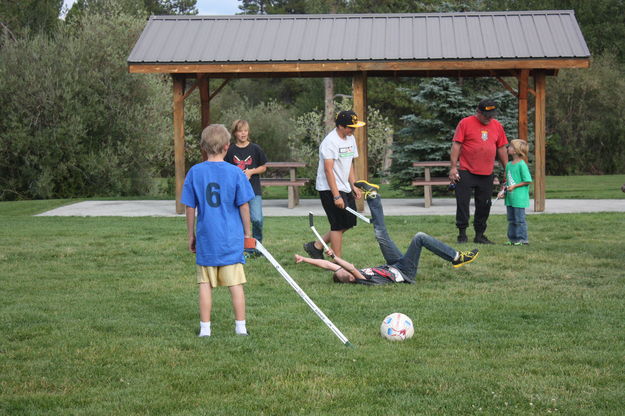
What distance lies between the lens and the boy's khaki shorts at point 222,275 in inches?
243

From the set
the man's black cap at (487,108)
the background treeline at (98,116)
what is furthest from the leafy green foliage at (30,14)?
the man's black cap at (487,108)

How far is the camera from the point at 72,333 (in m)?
6.34

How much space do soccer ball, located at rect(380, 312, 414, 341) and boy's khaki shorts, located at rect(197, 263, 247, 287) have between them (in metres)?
1.12

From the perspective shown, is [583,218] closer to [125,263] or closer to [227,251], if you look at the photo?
[125,263]

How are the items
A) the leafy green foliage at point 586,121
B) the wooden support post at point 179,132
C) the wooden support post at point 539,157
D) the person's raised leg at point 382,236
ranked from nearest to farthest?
the person's raised leg at point 382,236, the wooden support post at point 539,157, the wooden support post at point 179,132, the leafy green foliage at point 586,121

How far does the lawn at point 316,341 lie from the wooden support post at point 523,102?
5.61 metres

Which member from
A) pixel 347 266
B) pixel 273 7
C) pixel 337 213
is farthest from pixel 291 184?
pixel 273 7

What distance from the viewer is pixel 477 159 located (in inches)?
434

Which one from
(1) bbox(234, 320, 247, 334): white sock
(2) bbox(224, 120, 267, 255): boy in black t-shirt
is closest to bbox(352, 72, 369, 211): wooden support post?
(2) bbox(224, 120, 267, 255): boy in black t-shirt

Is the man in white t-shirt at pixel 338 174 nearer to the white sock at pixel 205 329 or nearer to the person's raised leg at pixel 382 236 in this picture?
the person's raised leg at pixel 382 236

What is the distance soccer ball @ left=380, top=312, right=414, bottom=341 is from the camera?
19.7 ft

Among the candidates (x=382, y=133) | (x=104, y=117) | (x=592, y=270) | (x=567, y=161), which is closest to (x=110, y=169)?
(x=104, y=117)

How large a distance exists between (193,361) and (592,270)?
5219mm

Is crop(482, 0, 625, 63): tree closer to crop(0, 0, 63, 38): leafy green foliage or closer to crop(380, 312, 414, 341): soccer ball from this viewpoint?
crop(0, 0, 63, 38): leafy green foliage
